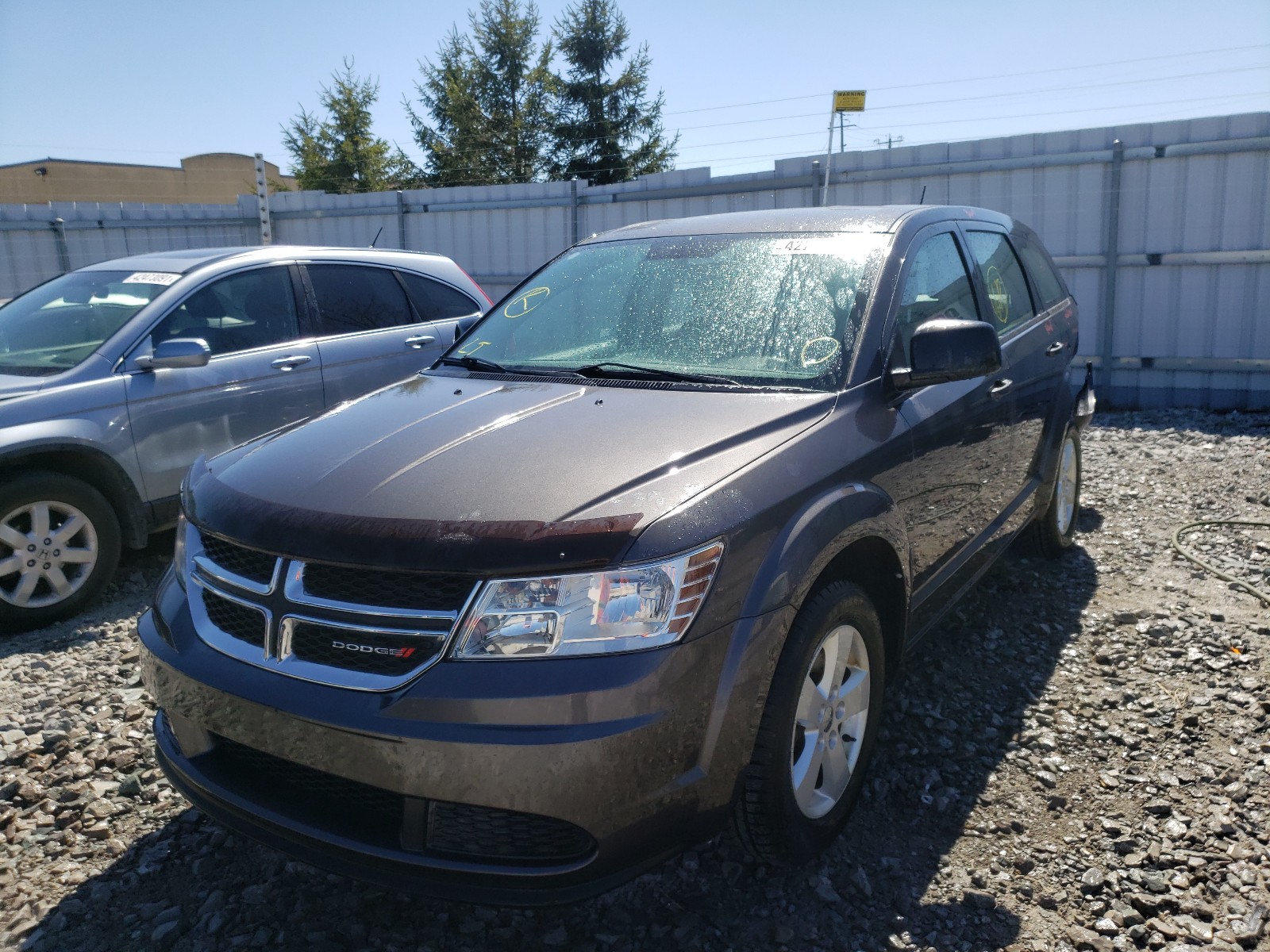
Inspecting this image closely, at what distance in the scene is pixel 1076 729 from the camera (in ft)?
10.9

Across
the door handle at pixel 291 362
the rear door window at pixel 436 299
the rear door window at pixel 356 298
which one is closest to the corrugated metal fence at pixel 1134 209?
the rear door window at pixel 436 299

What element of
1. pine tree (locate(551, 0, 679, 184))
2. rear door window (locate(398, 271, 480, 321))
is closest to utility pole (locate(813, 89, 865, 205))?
rear door window (locate(398, 271, 480, 321))

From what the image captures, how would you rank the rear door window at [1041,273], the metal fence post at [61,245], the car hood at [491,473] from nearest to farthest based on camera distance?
1. the car hood at [491,473]
2. the rear door window at [1041,273]
3. the metal fence post at [61,245]

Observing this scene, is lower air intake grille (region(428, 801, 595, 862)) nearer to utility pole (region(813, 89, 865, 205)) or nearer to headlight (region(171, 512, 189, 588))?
headlight (region(171, 512, 189, 588))

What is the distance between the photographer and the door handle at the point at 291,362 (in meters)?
5.21

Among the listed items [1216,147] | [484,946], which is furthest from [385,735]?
[1216,147]

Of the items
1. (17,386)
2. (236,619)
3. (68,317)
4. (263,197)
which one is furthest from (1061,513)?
(263,197)

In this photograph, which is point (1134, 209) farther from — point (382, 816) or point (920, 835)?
point (382, 816)

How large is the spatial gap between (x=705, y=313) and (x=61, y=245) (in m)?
12.7

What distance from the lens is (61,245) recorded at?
12727 millimetres

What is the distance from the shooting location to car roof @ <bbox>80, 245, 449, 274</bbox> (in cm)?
521

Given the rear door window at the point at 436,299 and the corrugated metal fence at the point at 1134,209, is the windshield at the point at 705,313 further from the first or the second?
the corrugated metal fence at the point at 1134,209

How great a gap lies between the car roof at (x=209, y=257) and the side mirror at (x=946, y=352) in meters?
3.95

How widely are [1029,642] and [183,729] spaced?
10.7 ft
